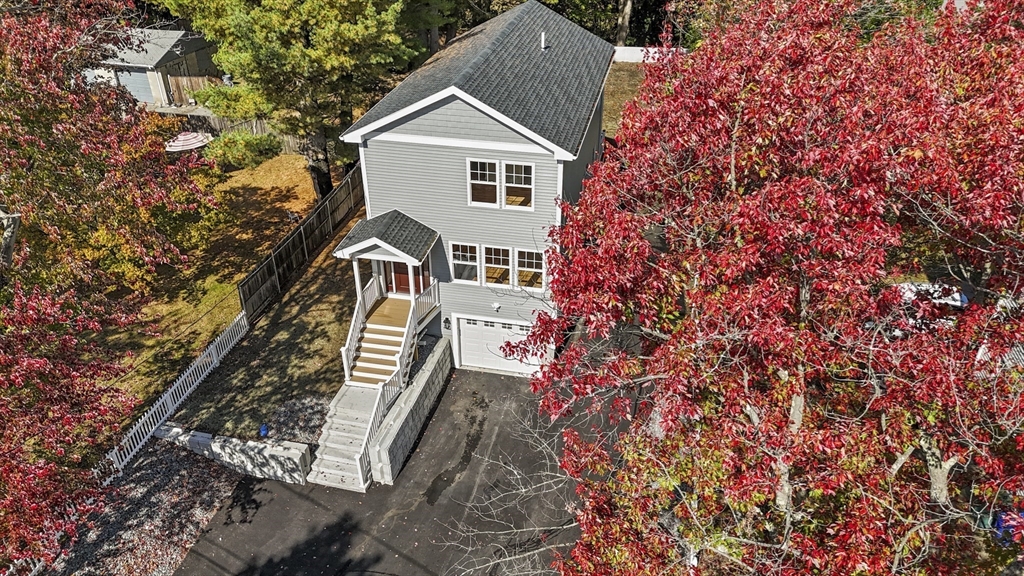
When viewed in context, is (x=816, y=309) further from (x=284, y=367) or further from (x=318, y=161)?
(x=318, y=161)

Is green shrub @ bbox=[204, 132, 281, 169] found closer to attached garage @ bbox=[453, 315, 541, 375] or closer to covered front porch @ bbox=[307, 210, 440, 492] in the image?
covered front porch @ bbox=[307, 210, 440, 492]

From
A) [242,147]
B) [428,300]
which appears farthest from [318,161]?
[428,300]

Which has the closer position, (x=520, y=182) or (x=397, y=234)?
(x=520, y=182)

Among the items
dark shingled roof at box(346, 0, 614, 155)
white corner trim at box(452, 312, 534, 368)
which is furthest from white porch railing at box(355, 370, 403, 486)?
dark shingled roof at box(346, 0, 614, 155)

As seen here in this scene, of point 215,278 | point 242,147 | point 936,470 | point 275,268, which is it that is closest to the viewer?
point 936,470

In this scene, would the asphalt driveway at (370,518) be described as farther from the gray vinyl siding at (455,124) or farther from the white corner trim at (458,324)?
the gray vinyl siding at (455,124)

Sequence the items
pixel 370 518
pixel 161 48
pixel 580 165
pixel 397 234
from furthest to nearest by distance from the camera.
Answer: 1. pixel 161 48
2. pixel 580 165
3. pixel 397 234
4. pixel 370 518

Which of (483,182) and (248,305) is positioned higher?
(483,182)
